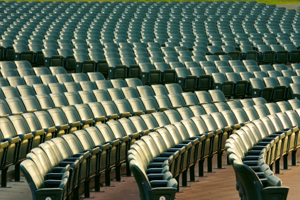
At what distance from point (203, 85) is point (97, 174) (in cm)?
295

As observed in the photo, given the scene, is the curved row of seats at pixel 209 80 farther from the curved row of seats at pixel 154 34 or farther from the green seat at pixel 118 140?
the green seat at pixel 118 140

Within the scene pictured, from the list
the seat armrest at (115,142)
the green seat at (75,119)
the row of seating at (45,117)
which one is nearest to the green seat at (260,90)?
the row of seating at (45,117)

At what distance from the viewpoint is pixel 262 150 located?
3.05 m

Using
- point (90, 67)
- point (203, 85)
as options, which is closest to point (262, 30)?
point (203, 85)

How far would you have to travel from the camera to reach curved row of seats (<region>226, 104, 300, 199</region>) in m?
2.20

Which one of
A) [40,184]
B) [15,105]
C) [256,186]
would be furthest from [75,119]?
[256,186]

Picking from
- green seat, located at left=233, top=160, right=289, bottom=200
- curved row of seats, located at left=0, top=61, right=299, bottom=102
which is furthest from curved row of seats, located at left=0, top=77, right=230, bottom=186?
green seat, located at left=233, top=160, right=289, bottom=200

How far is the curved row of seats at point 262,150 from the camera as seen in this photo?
2.20 meters

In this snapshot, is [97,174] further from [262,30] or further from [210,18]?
[210,18]

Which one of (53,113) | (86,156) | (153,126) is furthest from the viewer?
(153,126)

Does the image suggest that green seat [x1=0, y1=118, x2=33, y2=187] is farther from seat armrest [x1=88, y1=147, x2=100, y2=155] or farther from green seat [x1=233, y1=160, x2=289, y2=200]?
green seat [x1=233, y1=160, x2=289, y2=200]

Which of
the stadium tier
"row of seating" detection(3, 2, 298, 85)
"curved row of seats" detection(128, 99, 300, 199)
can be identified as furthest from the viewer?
"row of seating" detection(3, 2, 298, 85)

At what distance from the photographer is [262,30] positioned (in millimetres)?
9016

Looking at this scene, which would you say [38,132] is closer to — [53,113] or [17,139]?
[17,139]
